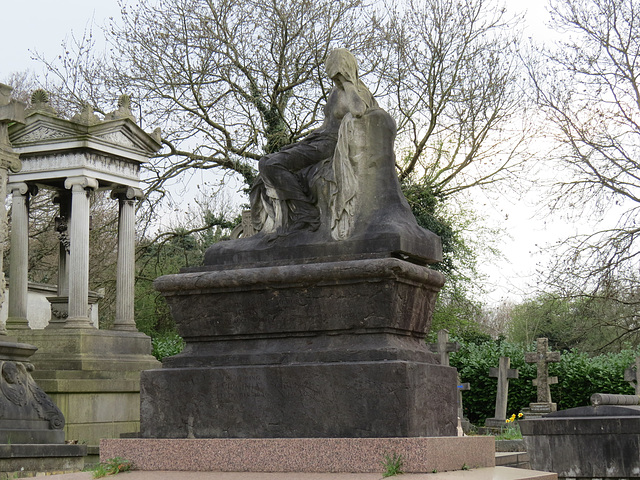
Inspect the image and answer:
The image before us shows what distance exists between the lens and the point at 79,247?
1794 centimetres

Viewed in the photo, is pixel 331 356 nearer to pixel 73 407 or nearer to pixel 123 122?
pixel 73 407

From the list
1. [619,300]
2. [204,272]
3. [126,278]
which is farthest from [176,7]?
[204,272]

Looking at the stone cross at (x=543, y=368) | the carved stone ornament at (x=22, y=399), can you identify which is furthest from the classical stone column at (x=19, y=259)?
the stone cross at (x=543, y=368)

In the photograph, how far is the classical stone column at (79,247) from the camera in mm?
17766

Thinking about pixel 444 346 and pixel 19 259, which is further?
pixel 444 346

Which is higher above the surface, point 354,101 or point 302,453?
point 354,101

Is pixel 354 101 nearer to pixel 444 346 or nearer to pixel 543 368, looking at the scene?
pixel 543 368

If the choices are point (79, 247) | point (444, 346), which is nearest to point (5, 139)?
point (79, 247)

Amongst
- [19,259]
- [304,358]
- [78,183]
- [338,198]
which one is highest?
[78,183]

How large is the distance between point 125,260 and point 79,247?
1.33 metres

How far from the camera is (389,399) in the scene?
18.1 feet

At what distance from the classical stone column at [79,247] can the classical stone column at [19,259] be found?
983 mm

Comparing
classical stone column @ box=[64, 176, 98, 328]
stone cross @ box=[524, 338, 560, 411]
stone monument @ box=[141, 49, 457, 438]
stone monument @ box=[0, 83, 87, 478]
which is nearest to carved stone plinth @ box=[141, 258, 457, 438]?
stone monument @ box=[141, 49, 457, 438]

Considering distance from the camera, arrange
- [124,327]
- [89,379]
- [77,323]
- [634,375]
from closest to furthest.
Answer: [89,379] → [77,323] → [634,375] → [124,327]
